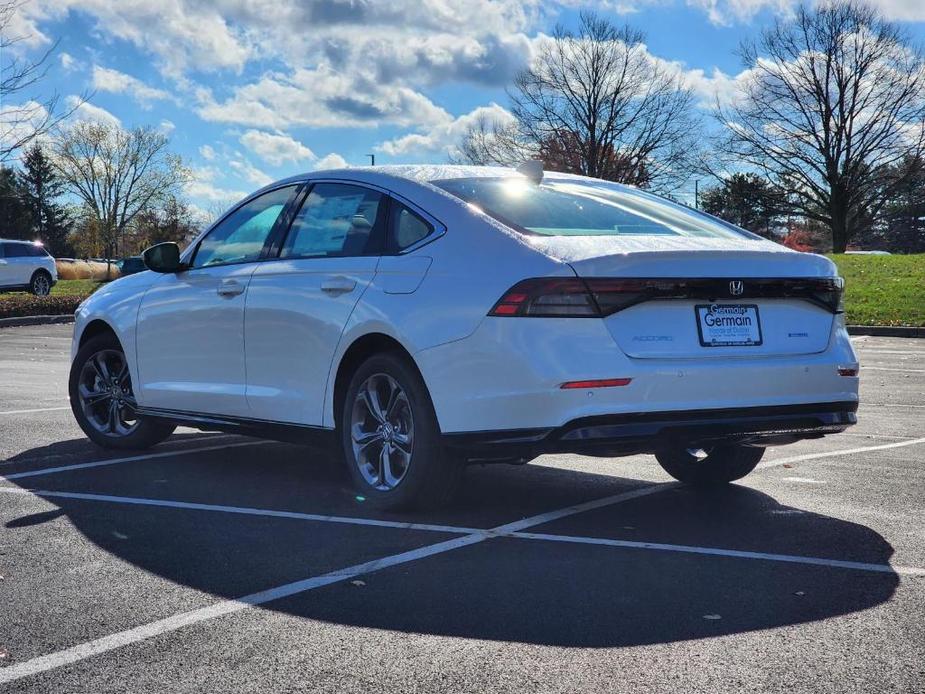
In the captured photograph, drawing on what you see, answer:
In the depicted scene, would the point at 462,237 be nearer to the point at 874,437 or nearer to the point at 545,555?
the point at 545,555

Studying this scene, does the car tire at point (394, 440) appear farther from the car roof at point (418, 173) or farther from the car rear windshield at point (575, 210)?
the car roof at point (418, 173)

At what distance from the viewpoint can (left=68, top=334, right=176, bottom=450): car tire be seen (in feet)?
25.7

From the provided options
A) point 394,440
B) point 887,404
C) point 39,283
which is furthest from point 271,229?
point 39,283

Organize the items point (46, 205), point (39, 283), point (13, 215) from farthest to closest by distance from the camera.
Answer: point (46, 205) → point (13, 215) → point (39, 283)

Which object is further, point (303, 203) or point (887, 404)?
point (887, 404)

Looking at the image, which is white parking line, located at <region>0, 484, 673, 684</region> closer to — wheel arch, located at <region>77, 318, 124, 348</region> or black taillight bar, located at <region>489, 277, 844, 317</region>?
black taillight bar, located at <region>489, 277, 844, 317</region>

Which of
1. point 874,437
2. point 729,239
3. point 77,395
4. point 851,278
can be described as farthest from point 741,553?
point 851,278

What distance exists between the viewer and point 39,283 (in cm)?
3509

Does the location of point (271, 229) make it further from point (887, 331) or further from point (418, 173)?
point (887, 331)

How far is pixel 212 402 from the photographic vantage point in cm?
681

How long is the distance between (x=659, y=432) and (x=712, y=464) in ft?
5.50

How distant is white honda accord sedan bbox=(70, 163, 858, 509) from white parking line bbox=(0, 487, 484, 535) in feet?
0.56

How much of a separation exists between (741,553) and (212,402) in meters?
3.28

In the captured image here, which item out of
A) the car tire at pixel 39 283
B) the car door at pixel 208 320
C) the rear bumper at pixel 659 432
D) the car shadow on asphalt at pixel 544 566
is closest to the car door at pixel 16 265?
the car tire at pixel 39 283
